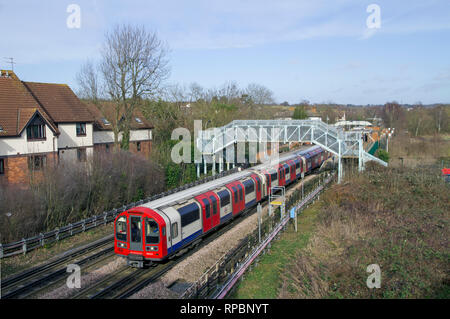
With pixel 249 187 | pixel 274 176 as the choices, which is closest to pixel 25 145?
pixel 249 187

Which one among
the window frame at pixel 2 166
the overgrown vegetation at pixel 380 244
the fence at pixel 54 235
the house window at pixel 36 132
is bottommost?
the fence at pixel 54 235

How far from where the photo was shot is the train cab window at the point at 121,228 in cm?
1435

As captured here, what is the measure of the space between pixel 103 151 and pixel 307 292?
17814 mm

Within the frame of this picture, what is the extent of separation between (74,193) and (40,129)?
7649 millimetres

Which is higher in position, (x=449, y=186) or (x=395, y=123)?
(x=395, y=123)

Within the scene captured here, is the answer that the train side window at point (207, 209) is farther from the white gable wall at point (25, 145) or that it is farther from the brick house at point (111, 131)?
the brick house at point (111, 131)

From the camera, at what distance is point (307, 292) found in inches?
439

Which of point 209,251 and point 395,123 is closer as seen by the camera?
point 209,251

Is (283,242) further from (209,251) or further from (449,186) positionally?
(449,186)

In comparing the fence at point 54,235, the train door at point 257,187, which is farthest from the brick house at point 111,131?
the train door at point 257,187

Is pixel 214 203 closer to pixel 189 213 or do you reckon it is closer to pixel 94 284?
pixel 189 213
